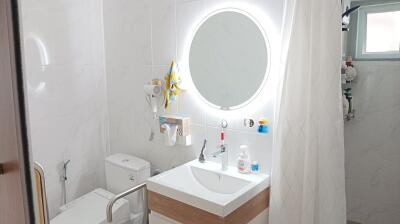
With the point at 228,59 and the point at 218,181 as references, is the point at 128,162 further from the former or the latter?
the point at 228,59

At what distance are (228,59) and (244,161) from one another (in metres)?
0.58

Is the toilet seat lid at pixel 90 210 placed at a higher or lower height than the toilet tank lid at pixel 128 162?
lower

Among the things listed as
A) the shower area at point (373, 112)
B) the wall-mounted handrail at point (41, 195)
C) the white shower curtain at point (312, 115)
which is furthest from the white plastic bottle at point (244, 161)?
the wall-mounted handrail at point (41, 195)

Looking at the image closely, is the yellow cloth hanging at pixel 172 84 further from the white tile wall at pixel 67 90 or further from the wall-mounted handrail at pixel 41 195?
the wall-mounted handrail at pixel 41 195

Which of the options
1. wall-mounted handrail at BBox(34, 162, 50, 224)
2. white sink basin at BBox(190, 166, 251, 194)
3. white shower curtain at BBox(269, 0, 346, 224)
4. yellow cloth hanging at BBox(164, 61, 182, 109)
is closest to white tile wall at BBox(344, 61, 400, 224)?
white shower curtain at BBox(269, 0, 346, 224)

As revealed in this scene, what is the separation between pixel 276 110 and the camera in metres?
1.50

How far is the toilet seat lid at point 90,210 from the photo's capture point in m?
1.89

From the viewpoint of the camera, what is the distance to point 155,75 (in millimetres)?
2102

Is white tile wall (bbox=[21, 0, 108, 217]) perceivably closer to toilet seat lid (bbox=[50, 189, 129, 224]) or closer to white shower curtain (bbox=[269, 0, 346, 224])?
toilet seat lid (bbox=[50, 189, 129, 224])

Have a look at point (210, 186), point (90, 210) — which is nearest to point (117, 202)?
point (90, 210)

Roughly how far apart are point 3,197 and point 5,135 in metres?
0.08

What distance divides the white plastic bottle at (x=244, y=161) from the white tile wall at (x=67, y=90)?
1289mm

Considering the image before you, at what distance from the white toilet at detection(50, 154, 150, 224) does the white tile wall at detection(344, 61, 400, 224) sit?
1.27m

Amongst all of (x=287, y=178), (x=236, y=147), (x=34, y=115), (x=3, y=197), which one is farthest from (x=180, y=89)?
(x=3, y=197)
